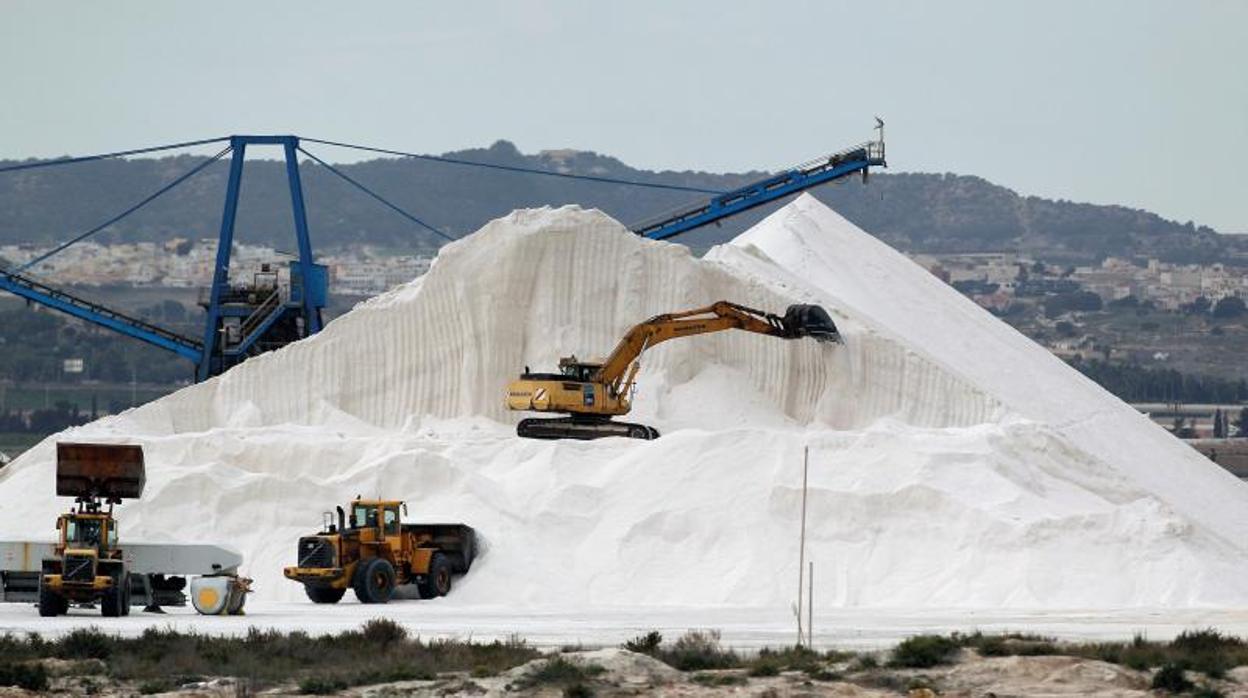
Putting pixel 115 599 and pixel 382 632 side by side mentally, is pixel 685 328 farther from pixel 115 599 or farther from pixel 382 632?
pixel 382 632

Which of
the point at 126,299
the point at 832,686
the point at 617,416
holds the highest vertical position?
the point at 126,299

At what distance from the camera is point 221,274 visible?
2502 inches

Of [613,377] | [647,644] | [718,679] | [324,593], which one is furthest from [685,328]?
[718,679]

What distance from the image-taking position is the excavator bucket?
2111 inches

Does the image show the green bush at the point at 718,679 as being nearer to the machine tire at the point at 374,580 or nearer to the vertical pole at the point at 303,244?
the machine tire at the point at 374,580

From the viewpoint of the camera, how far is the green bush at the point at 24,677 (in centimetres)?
2925

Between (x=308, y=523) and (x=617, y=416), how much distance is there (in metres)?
8.75

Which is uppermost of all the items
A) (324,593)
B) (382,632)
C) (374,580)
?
(374,580)

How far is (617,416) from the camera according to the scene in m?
53.1

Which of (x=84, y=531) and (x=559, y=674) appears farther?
(x=84, y=531)

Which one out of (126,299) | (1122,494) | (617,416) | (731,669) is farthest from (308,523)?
(126,299)

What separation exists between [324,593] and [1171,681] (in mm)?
15230

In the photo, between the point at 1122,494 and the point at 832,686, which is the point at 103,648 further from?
the point at 1122,494

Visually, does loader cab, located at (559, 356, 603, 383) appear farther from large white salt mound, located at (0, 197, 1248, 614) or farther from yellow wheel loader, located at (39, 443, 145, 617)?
yellow wheel loader, located at (39, 443, 145, 617)
